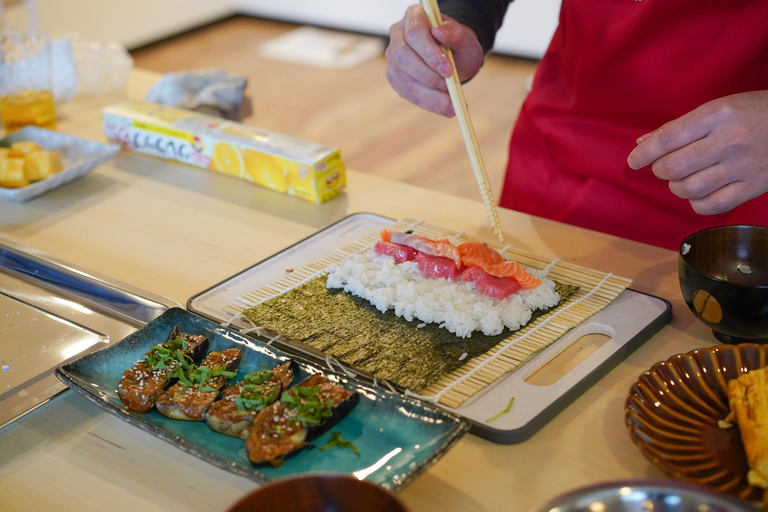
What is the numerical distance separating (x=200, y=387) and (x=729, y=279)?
0.73m

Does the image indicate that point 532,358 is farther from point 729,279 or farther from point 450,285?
point 729,279

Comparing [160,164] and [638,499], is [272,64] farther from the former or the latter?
[638,499]

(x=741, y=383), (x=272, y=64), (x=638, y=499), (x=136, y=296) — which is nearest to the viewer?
(x=638, y=499)

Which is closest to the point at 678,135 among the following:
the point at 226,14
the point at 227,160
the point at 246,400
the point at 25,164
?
the point at 246,400

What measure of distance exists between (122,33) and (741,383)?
4988 millimetres

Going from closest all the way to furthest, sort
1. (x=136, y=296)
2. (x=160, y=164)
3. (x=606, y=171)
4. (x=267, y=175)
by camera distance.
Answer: (x=136, y=296)
(x=606, y=171)
(x=267, y=175)
(x=160, y=164)

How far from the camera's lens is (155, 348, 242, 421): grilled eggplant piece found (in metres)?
0.89

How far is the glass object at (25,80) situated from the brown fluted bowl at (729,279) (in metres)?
1.55

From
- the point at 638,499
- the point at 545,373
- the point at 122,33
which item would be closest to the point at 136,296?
the point at 545,373

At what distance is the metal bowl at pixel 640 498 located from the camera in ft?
2.06

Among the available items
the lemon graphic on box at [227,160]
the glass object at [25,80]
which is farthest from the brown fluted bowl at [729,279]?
the glass object at [25,80]

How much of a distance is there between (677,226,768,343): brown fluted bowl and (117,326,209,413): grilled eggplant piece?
66 centimetres

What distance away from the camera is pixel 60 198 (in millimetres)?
1581

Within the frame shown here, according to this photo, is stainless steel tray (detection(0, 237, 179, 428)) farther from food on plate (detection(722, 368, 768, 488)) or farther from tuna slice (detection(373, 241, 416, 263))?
food on plate (detection(722, 368, 768, 488))
